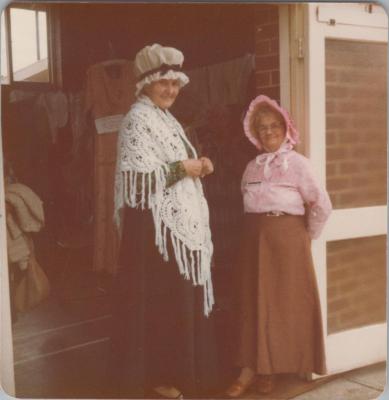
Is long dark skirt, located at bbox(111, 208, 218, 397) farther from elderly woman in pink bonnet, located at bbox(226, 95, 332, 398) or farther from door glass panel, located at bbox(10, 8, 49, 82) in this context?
door glass panel, located at bbox(10, 8, 49, 82)

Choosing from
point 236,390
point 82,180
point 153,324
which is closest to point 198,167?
point 82,180

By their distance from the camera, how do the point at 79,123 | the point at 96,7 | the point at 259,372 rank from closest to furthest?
1. the point at 96,7
2. the point at 259,372
3. the point at 79,123

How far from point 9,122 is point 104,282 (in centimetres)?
107

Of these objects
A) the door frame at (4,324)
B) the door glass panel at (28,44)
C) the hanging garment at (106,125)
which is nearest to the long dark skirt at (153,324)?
the hanging garment at (106,125)

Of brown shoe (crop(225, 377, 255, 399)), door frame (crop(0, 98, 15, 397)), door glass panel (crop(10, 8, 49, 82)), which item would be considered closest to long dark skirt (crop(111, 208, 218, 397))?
brown shoe (crop(225, 377, 255, 399))

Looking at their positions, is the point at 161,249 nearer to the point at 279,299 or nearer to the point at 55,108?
the point at 279,299

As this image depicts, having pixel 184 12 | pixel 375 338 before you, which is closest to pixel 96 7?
pixel 184 12

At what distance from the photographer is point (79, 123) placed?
315 centimetres

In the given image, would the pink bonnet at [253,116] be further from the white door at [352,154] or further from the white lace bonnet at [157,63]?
the white lace bonnet at [157,63]

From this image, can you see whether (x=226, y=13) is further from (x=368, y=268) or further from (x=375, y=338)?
(x=375, y=338)

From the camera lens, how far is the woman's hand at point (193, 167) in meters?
2.67

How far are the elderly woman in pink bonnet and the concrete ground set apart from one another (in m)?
0.12

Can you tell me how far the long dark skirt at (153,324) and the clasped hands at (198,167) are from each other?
251 millimetres

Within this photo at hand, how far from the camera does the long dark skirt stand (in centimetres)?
271
